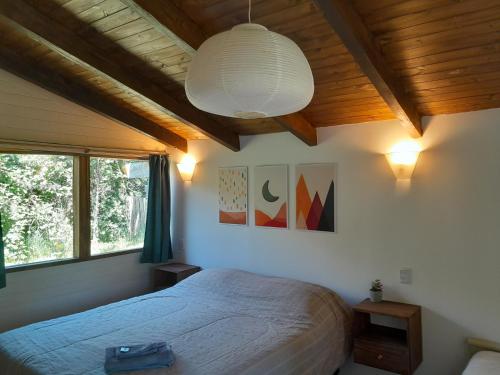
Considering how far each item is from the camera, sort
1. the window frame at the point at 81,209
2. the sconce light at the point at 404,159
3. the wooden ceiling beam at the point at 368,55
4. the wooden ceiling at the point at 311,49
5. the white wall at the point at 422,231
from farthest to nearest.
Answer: the window frame at the point at 81,209 → the sconce light at the point at 404,159 → the white wall at the point at 422,231 → the wooden ceiling at the point at 311,49 → the wooden ceiling beam at the point at 368,55

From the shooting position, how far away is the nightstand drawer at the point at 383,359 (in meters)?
2.60

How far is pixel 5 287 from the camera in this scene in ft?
10.5

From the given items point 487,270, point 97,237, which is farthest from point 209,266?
point 487,270

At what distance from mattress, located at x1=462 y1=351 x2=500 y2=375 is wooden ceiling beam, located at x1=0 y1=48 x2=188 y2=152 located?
3.24 metres

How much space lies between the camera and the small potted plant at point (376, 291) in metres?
2.94

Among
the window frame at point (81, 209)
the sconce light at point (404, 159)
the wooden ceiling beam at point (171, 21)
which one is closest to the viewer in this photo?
the wooden ceiling beam at point (171, 21)

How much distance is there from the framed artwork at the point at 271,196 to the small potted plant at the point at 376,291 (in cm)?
93

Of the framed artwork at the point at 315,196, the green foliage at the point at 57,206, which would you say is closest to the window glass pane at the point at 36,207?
the green foliage at the point at 57,206

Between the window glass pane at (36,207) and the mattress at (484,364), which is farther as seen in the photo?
the window glass pane at (36,207)

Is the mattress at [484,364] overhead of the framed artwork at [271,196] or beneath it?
beneath

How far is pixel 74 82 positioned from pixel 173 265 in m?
2.13

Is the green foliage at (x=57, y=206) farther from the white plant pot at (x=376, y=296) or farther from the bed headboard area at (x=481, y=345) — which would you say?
the bed headboard area at (x=481, y=345)

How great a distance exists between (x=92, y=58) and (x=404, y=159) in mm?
2355

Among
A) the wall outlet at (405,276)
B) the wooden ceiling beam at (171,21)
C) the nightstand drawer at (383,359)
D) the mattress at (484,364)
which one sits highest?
the wooden ceiling beam at (171,21)
